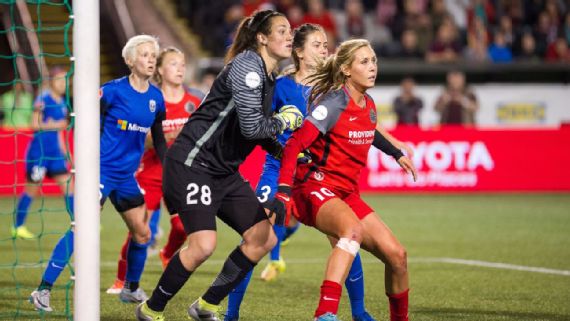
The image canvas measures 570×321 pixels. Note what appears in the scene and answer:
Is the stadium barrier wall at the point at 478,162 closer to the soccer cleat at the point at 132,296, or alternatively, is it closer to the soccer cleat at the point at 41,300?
the soccer cleat at the point at 132,296

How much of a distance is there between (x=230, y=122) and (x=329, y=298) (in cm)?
124

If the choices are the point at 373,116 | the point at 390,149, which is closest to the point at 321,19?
the point at 390,149

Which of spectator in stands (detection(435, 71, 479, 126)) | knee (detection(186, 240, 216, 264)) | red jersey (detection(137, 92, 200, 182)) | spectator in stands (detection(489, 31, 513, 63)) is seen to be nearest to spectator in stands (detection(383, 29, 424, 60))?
spectator in stands (detection(489, 31, 513, 63))

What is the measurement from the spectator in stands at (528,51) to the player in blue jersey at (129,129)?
16266mm

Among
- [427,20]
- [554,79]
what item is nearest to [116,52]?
[427,20]

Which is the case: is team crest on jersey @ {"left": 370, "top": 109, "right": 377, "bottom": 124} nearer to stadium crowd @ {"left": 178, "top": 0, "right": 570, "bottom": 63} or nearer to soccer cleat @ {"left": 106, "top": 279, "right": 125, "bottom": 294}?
soccer cleat @ {"left": 106, "top": 279, "right": 125, "bottom": 294}

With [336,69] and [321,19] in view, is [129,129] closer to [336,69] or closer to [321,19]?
[336,69]

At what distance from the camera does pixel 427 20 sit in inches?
890

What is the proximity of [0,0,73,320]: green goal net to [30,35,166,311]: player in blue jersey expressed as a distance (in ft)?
1.19

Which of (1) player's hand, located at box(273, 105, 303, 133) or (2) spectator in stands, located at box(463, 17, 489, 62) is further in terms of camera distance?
(2) spectator in stands, located at box(463, 17, 489, 62)

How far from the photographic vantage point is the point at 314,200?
621cm

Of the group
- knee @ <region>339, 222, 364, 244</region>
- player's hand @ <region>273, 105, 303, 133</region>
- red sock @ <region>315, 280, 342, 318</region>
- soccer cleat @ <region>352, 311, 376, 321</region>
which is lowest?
soccer cleat @ <region>352, 311, 376, 321</region>

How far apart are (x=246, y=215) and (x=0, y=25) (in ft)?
48.0

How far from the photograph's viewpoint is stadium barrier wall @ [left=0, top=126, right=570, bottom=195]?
60.2ft
